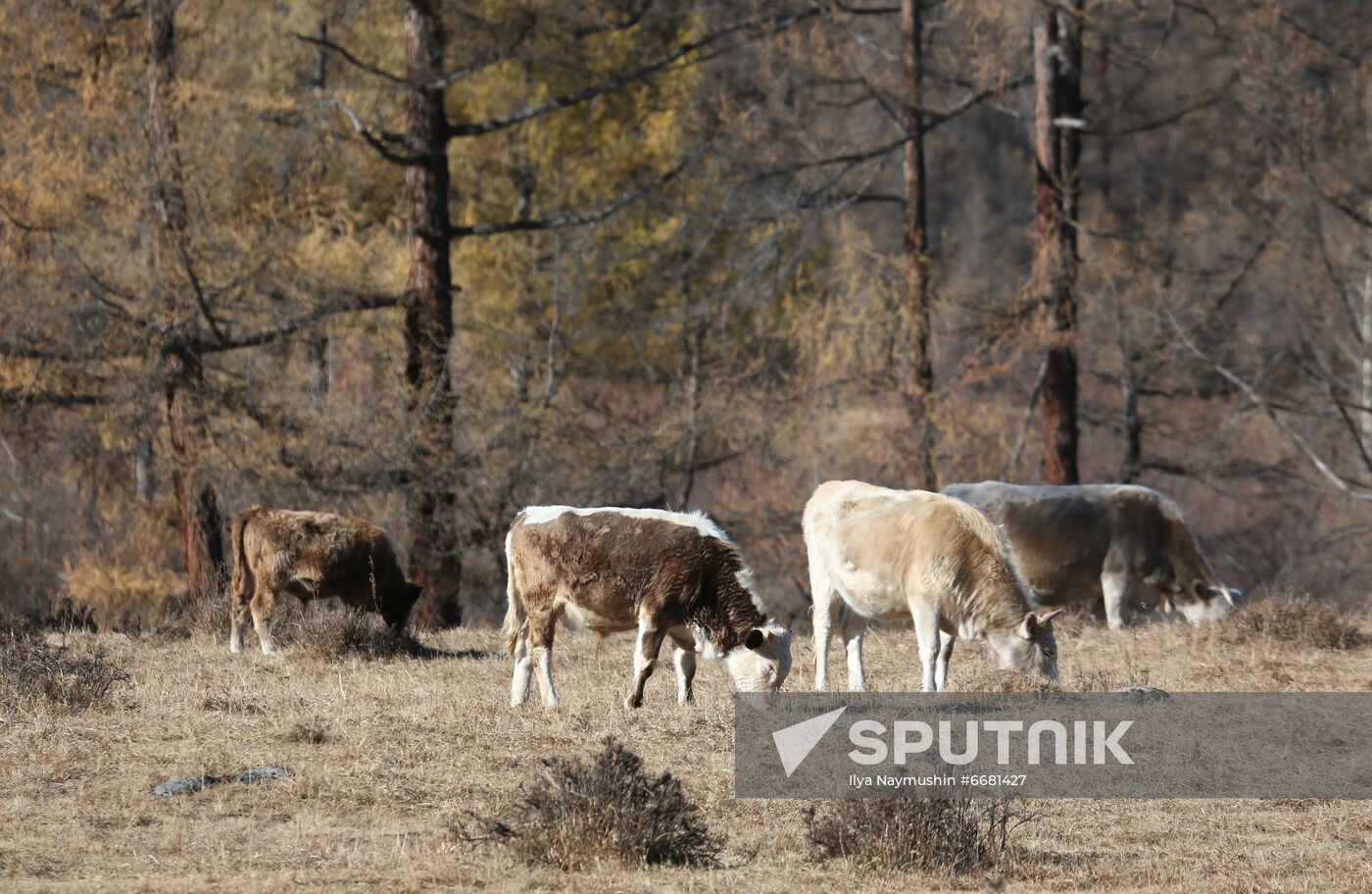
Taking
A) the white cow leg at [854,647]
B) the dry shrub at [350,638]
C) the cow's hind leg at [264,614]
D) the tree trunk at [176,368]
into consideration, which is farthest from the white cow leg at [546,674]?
the tree trunk at [176,368]

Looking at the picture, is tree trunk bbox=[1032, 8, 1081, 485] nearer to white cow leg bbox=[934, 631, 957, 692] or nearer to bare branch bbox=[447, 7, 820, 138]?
bare branch bbox=[447, 7, 820, 138]

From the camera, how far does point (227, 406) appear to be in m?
21.8

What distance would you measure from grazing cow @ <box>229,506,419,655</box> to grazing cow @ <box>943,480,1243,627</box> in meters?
6.03

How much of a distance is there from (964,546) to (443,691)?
3.73 meters

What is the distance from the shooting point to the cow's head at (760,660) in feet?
35.9

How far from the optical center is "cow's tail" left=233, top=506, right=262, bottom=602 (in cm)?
1560

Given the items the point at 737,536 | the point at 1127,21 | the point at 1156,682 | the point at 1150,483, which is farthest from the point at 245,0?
the point at 1150,483

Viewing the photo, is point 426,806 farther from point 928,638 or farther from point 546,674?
point 928,638

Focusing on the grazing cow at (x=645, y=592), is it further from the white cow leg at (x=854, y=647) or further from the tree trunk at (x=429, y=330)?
the tree trunk at (x=429, y=330)

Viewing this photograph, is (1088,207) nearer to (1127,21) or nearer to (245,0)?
(1127,21)

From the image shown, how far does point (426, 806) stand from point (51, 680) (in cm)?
344

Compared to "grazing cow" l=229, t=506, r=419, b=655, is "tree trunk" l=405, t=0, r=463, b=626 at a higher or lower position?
higher

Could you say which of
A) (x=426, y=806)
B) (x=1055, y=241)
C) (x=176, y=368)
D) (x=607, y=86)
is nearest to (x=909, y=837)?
(x=426, y=806)

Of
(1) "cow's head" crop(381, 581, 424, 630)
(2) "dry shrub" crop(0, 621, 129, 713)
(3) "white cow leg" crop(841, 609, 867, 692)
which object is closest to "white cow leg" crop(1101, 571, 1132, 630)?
(3) "white cow leg" crop(841, 609, 867, 692)
